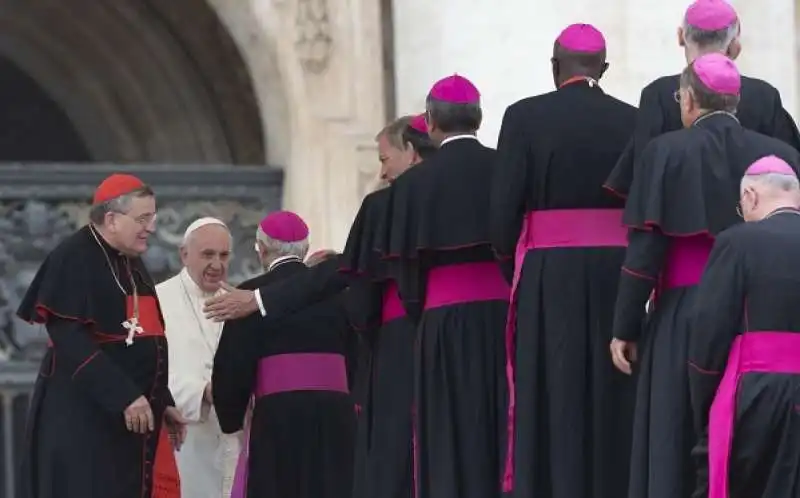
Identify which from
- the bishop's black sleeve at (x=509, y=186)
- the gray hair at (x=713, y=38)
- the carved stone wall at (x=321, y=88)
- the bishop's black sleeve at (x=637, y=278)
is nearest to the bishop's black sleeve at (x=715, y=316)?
the bishop's black sleeve at (x=637, y=278)

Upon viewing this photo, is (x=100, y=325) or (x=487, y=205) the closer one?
(x=487, y=205)

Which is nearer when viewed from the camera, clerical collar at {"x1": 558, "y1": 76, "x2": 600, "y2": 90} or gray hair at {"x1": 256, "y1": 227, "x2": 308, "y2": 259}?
clerical collar at {"x1": 558, "y1": 76, "x2": 600, "y2": 90}

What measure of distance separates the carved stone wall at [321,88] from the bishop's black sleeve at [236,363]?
1567 millimetres

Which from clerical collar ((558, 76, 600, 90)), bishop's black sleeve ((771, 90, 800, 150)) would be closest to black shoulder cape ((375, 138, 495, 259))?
clerical collar ((558, 76, 600, 90))

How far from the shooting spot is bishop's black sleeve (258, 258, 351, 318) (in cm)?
1014

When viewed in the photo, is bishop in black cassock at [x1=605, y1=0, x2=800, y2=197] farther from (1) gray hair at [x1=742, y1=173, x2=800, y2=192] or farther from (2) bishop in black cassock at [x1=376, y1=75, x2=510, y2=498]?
(2) bishop in black cassock at [x1=376, y1=75, x2=510, y2=498]

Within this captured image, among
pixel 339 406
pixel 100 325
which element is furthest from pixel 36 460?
pixel 339 406

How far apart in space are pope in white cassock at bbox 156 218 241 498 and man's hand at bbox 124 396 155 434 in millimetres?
1031

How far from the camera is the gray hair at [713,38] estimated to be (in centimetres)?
852

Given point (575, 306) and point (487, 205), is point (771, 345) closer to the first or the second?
point (575, 306)

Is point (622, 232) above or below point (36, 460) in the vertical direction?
above

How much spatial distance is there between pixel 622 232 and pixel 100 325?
2.09 meters

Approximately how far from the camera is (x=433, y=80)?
11.7 meters

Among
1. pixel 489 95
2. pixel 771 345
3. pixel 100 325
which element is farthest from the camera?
pixel 489 95
